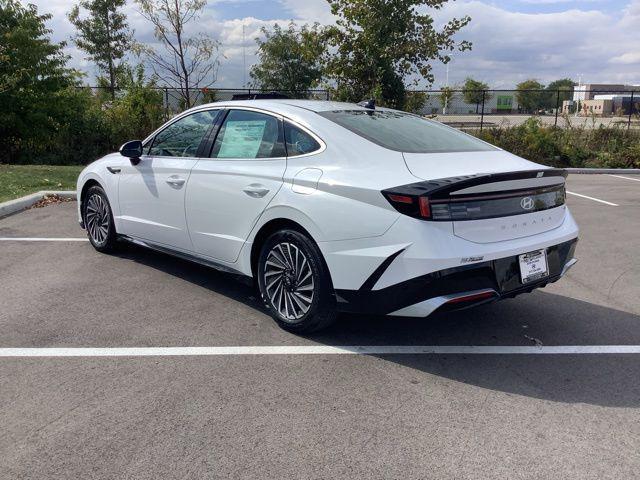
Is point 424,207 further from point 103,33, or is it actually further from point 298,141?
point 103,33

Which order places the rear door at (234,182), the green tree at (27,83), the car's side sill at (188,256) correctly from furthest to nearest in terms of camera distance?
the green tree at (27,83), the car's side sill at (188,256), the rear door at (234,182)

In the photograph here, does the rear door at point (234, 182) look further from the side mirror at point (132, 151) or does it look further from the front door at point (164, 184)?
the side mirror at point (132, 151)

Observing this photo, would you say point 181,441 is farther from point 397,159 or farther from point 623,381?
point 623,381

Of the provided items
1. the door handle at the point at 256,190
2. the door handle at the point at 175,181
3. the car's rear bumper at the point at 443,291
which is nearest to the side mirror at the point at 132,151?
the door handle at the point at 175,181

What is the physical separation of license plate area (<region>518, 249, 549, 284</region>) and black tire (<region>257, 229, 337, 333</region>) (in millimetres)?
1265

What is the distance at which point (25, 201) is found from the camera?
30.5 ft

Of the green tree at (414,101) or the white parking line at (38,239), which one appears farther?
the green tree at (414,101)

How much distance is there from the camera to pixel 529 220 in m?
3.94

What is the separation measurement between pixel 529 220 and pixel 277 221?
1.77 m

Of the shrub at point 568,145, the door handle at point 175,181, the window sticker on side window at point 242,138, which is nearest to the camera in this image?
the window sticker on side window at point 242,138

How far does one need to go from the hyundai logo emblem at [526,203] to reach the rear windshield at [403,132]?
0.71m

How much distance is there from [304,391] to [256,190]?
1.65 m

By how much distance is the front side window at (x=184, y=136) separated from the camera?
5.23m

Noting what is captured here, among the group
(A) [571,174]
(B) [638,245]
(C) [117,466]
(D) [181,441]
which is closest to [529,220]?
(D) [181,441]
